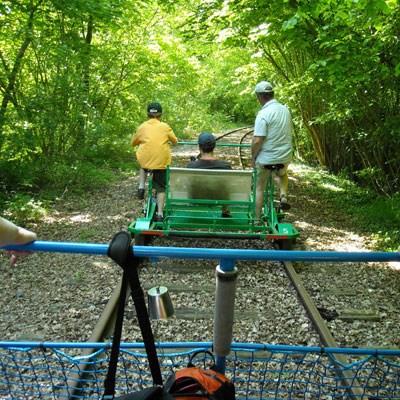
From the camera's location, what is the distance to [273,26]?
7602mm

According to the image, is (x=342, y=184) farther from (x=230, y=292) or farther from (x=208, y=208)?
(x=230, y=292)

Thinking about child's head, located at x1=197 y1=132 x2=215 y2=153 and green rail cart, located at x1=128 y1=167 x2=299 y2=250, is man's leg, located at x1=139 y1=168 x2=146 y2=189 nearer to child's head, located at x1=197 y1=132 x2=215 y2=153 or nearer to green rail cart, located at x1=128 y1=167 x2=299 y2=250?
green rail cart, located at x1=128 y1=167 x2=299 y2=250

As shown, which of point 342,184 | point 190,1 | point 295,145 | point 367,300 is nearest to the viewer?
point 367,300

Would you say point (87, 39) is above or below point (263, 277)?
above

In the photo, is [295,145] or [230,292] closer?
[230,292]

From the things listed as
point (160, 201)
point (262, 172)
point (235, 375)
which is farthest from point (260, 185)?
point (235, 375)

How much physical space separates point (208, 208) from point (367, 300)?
2692mm

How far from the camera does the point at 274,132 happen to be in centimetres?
671

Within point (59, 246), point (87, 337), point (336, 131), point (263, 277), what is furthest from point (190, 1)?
point (59, 246)

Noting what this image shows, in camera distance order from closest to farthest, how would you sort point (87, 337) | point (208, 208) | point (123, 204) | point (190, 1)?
point (87, 337), point (208, 208), point (123, 204), point (190, 1)

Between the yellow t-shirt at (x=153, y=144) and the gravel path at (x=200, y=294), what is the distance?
131cm

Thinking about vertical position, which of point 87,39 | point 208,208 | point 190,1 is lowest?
point 208,208

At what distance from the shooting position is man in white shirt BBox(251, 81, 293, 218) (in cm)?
666

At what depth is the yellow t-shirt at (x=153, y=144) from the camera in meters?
6.96
